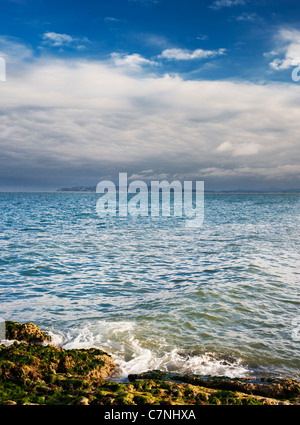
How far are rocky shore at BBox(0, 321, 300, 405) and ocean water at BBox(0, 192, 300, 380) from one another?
2.58 ft

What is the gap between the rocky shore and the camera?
18.4 ft

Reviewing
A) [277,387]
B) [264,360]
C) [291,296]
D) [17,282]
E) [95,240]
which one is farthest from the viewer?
[95,240]

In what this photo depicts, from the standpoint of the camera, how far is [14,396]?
5.75m

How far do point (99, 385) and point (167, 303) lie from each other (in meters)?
7.01

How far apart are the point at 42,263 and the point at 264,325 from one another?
1356 cm

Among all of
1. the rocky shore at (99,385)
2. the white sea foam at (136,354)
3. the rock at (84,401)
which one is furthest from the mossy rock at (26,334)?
the rock at (84,401)

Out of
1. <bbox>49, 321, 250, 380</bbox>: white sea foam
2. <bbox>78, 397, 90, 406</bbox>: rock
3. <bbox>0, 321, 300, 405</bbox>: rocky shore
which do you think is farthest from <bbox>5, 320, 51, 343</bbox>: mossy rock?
<bbox>78, 397, 90, 406</bbox>: rock

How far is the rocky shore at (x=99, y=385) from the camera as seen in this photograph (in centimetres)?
562

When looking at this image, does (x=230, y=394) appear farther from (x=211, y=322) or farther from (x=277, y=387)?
(x=211, y=322)

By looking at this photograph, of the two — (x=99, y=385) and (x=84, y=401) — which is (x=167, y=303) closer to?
(x=99, y=385)

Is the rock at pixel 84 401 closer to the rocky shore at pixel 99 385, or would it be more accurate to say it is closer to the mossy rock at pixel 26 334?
→ the rocky shore at pixel 99 385

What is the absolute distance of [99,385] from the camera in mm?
6352

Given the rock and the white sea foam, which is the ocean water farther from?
the rock
